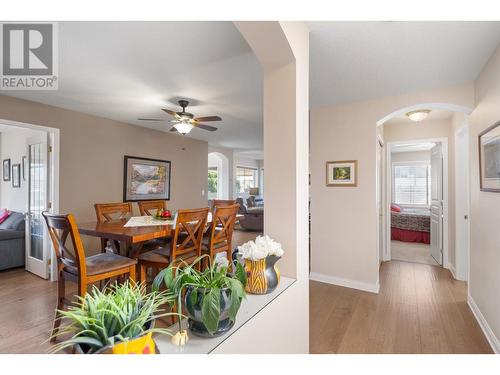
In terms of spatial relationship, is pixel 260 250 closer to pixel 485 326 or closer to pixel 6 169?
pixel 485 326

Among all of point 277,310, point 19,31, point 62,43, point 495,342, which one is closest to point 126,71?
point 62,43

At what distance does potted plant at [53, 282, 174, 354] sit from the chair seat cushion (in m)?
1.55

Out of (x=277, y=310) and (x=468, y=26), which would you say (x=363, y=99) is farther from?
(x=277, y=310)

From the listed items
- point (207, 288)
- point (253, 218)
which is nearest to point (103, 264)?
point (207, 288)

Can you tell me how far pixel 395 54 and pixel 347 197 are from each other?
1724 mm

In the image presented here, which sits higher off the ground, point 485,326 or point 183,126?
point 183,126

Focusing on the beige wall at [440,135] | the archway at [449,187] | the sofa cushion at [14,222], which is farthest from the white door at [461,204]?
the sofa cushion at [14,222]

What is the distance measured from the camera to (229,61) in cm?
230

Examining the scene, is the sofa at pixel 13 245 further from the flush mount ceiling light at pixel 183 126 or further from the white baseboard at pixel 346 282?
the white baseboard at pixel 346 282

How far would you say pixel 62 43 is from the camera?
2010 millimetres

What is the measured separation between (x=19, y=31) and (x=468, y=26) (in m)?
3.17

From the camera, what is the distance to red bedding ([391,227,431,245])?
568cm

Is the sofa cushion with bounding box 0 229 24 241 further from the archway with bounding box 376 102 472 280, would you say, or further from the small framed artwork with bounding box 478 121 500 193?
the small framed artwork with bounding box 478 121 500 193

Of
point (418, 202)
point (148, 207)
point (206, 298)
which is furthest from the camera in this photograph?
point (418, 202)
